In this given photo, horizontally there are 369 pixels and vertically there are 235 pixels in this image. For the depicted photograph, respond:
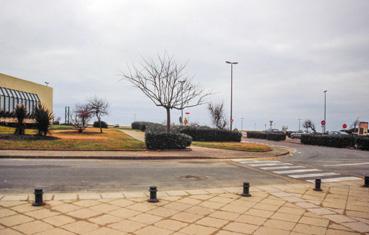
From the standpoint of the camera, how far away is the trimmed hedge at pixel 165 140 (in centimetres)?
2105

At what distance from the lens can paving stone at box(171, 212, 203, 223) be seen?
6.54m

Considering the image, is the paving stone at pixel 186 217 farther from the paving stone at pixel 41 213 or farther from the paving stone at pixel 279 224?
the paving stone at pixel 41 213

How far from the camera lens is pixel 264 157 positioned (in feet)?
68.6

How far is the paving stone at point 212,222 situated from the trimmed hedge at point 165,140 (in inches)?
573

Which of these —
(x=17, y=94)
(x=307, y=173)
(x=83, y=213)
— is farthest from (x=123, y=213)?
(x=17, y=94)

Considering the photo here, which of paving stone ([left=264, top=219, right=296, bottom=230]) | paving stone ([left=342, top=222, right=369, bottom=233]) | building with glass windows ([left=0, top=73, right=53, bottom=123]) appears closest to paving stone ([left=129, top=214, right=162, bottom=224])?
paving stone ([left=264, top=219, right=296, bottom=230])

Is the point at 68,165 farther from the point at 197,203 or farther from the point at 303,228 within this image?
the point at 303,228

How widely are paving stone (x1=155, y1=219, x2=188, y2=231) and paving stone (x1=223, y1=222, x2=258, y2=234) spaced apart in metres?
0.78

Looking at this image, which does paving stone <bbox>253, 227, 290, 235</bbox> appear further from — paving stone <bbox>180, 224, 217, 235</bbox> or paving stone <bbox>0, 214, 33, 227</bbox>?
paving stone <bbox>0, 214, 33, 227</bbox>

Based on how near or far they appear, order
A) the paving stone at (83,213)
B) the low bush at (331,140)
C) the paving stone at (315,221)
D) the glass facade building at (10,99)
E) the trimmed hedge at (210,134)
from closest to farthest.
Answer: the paving stone at (83,213), the paving stone at (315,221), the trimmed hedge at (210,134), the low bush at (331,140), the glass facade building at (10,99)

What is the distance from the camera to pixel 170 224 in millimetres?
6250

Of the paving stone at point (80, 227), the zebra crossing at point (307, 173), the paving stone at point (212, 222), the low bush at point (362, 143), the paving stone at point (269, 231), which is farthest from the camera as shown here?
the low bush at point (362, 143)

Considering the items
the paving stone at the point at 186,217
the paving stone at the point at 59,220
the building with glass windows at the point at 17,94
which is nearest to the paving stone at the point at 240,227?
the paving stone at the point at 186,217

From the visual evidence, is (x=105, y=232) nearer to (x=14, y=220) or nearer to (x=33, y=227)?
(x=33, y=227)
